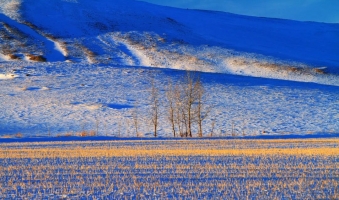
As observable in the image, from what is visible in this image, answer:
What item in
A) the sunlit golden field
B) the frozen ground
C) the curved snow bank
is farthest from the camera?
the curved snow bank

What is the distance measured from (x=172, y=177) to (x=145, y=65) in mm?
53513

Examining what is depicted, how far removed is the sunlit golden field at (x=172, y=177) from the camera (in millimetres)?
7141

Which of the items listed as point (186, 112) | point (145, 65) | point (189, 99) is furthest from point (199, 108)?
point (145, 65)

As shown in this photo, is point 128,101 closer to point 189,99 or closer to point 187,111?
point 187,111

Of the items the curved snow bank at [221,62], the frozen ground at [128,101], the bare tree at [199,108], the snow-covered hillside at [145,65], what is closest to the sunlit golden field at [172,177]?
the bare tree at [199,108]

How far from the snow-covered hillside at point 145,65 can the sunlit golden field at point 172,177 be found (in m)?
16.5

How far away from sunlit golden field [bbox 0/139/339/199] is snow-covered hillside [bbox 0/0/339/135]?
16.5 metres

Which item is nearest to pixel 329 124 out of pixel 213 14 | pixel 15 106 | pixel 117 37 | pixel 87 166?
pixel 87 166

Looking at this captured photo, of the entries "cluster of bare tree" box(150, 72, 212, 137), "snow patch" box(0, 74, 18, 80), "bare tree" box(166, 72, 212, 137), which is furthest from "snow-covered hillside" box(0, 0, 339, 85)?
"bare tree" box(166, 72, 212, 137)

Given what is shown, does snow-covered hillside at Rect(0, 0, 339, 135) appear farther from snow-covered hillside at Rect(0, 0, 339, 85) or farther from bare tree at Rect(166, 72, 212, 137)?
bare tree at Rect(166, 72, 212, 137)

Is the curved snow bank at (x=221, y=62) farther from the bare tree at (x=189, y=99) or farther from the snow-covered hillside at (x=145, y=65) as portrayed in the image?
the bare tree at (x=189, y=99)

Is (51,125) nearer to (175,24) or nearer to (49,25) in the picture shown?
(49,25)

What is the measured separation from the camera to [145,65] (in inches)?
2430

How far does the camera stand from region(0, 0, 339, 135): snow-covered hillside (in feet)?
108
